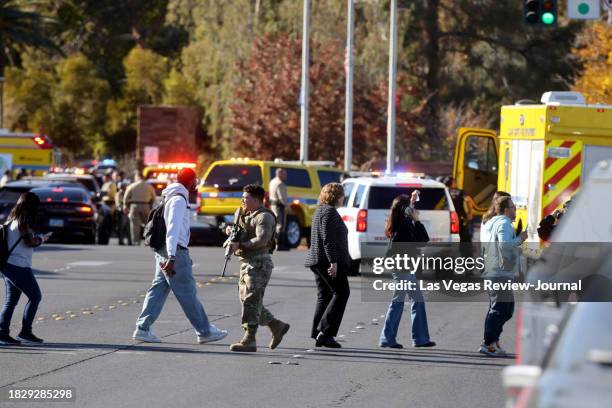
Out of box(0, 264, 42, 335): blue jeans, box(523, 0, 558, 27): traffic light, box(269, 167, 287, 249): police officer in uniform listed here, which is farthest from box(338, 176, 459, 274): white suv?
box(0, 264, 42, 335): blue jeans

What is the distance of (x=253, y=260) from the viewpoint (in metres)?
13.7

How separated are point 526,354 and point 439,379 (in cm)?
629

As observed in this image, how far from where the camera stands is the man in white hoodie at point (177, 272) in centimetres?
1386

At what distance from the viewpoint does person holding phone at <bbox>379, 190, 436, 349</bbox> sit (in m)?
14.4

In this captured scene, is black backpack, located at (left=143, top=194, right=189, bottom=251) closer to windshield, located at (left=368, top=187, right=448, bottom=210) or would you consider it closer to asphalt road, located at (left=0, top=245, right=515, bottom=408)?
asphalt road, located at (left=0, top=245, right=515, bottom=408)

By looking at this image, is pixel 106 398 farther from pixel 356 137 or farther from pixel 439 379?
pixel 356 137

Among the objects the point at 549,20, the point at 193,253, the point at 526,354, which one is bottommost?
the point at 193,253

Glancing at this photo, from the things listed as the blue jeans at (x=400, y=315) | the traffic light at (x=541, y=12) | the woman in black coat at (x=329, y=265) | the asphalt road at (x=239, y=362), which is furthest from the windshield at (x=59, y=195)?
the blue jeans at (x=400, y=315)

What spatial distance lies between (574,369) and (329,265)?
31.2 ft

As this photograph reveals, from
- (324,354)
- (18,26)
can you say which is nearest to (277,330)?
(324,354)

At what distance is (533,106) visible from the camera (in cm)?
2381

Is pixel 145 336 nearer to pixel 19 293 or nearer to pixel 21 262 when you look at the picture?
pixel 19 293

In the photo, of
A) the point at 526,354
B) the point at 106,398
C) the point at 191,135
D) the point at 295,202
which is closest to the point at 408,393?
the point at 106,398

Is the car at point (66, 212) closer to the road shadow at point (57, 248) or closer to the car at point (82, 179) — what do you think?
the road shadow at point (57, 248)
